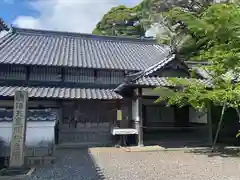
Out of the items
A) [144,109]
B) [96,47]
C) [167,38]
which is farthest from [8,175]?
[167,38]

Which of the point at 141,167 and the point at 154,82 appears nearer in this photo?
the point at 141,167

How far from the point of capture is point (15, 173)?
273 inches

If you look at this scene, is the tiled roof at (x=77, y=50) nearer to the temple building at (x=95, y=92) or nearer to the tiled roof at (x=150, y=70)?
the temple building at (x=95, y=92)

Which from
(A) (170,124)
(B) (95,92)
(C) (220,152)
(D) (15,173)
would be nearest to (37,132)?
(D) (15,173)

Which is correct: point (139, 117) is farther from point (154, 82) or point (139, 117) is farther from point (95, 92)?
point (95, 92)

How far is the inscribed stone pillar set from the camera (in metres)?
7.29

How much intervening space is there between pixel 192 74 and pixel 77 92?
6.41 metres

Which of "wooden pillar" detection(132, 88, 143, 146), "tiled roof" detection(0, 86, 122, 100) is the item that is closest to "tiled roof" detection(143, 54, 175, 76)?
"wooden pillar" detection(132, 88, 143, 146)

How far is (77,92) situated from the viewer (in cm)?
1361

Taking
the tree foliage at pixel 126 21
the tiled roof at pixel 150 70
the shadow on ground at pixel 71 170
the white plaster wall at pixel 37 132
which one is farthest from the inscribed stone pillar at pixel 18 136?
the tree foliage at pixel 126 21

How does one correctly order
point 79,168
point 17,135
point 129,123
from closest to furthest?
point 17,135 → point 79,168 → point 129,123

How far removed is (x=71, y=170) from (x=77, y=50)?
11514 millimetres

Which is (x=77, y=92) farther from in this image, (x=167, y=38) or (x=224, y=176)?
(x=167, y=38)

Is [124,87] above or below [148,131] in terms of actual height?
above
